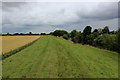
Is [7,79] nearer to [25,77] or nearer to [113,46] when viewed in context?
[25,77]

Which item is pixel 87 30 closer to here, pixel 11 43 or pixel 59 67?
pixel 11 43

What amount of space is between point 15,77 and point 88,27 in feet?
195

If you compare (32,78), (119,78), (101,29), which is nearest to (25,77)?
(32,78)

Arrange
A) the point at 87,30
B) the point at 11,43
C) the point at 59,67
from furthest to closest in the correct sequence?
the point at 87,30, the point at 11,43, the point at 59,67

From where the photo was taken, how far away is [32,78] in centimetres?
816

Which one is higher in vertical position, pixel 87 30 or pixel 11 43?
pixel 87 30

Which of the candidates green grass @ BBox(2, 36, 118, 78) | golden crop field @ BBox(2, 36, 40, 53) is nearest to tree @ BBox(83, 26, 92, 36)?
golden crop field @ BBox(2, 36, 40, 53)

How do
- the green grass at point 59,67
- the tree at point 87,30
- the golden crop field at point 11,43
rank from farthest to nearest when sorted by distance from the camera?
the tree at point 87,30 < the golden crop field at point 11,43 < the green grass at point 59,67

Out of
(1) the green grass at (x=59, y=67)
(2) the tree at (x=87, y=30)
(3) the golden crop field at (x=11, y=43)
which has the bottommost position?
(1) the green grass at (x=59, y=67)

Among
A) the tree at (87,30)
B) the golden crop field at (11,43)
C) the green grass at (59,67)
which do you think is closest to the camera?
the green grass at (59,67)

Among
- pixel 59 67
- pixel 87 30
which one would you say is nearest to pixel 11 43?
pixel 59 67

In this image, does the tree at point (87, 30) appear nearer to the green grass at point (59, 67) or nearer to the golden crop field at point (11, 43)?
the golden crop field at point (11, 43)

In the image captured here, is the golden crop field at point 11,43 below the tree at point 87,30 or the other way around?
below

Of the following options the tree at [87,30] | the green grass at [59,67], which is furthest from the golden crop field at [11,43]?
the tree at [87,30]
